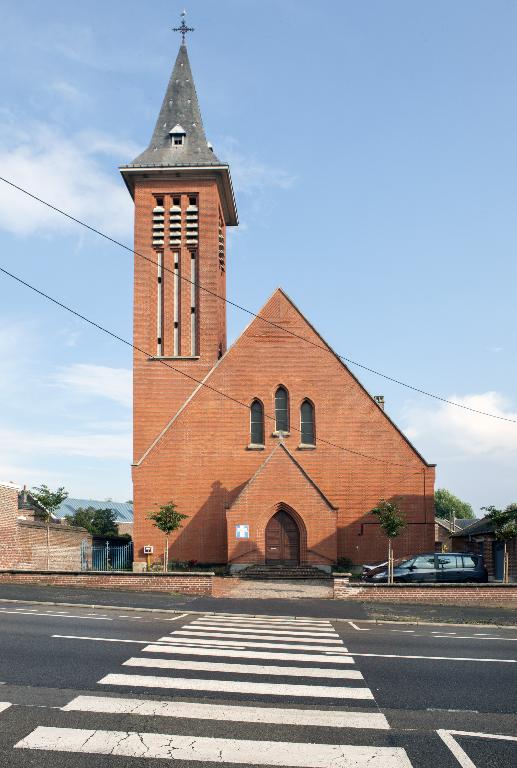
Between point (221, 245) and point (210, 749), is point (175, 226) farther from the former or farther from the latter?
point (210, 749)

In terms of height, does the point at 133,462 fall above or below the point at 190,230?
below

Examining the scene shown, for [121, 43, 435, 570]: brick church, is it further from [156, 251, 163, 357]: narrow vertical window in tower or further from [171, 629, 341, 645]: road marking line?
[171, 629, 341, 645]: road marking line

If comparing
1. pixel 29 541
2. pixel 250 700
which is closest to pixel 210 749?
pixel 250 700

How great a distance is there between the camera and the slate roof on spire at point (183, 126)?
145ft

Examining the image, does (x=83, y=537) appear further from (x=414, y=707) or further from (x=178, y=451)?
(x=414, y=707)

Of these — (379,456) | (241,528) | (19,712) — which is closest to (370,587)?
(241,528)

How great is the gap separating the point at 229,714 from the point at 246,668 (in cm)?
273

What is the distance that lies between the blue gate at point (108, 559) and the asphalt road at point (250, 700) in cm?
2691

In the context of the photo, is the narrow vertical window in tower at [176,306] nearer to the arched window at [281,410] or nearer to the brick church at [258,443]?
the brick church at [258,443]

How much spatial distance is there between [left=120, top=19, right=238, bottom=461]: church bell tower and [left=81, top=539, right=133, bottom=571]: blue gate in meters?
5.48

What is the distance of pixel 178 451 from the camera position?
3838 cm

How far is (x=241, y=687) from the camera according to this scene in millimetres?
9016

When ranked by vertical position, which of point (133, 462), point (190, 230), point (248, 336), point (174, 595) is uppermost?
point (190, 230)

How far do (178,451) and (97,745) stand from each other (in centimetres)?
3196
